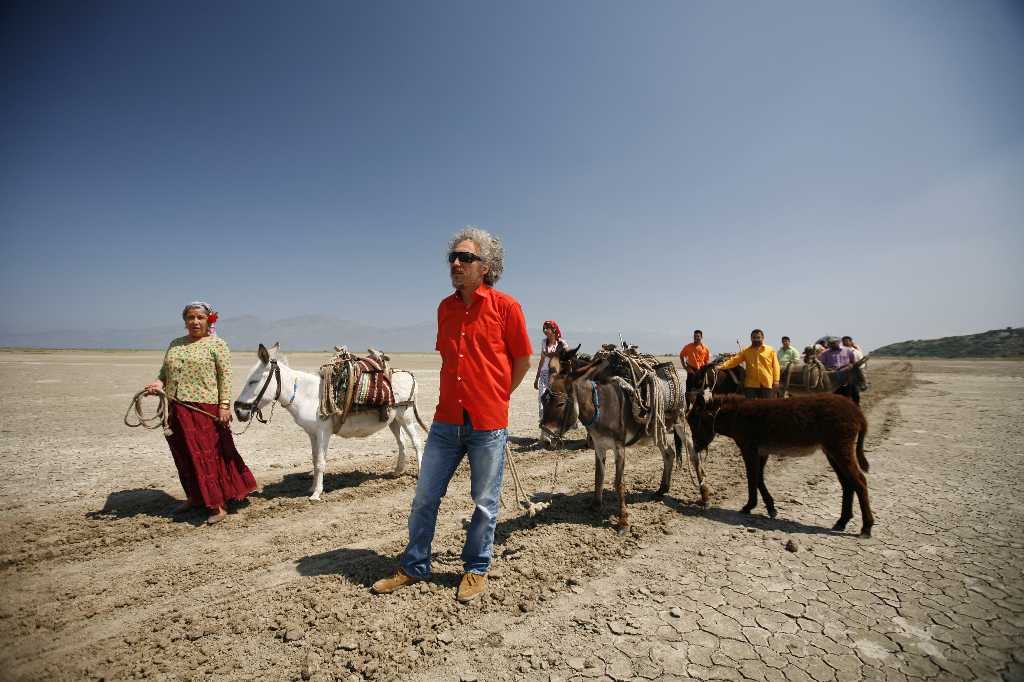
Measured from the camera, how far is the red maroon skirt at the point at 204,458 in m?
4.75

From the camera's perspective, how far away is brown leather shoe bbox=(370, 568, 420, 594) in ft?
10.6

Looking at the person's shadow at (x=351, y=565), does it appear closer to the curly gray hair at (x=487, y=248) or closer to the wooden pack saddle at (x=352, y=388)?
the wooden pack saddle at (x=352, y=388)

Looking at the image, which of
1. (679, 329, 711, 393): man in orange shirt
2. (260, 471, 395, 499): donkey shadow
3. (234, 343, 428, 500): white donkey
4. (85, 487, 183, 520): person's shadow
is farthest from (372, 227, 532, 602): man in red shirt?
(679, 329, 711, 393): man in orange shirt

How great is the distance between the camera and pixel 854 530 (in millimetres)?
4312

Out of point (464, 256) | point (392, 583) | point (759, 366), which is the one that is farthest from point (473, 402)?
point (759, 366)

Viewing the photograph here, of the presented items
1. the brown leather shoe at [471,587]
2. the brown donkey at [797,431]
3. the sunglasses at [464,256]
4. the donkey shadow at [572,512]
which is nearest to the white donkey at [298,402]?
the donkey shadow at [572,512]

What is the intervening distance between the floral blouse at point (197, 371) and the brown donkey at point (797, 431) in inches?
253

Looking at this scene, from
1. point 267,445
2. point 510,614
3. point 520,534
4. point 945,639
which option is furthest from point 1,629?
point 945,639

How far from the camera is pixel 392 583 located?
3.24 meters

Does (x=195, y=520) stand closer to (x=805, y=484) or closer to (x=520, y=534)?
(x=520, y=534)

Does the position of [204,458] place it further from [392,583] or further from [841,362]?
[841,362]

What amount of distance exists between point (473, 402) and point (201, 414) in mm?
4155

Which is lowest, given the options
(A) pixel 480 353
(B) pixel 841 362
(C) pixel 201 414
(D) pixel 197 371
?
(C) pixel 201 414

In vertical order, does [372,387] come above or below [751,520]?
above
